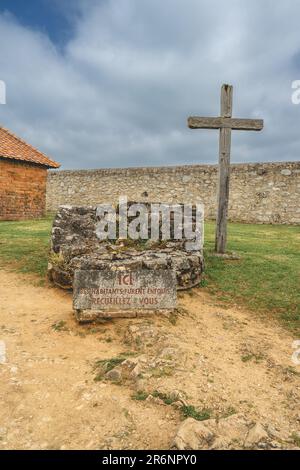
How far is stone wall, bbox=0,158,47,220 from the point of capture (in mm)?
14883

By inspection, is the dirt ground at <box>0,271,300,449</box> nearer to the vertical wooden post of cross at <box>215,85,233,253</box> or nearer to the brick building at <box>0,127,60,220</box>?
the vertical wooden post of cross at <box>215,85,233,253</box>

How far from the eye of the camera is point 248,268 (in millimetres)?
7492

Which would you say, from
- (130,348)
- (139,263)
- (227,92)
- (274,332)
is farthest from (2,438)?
(227,92)

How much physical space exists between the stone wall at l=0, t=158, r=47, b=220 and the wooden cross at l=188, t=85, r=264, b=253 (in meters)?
10.1

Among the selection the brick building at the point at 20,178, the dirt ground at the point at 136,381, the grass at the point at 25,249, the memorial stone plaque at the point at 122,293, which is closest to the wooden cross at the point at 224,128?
the dirt ground at the point at 136,381

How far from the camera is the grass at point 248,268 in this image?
5.95m

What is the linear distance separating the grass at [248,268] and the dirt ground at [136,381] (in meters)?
0.58

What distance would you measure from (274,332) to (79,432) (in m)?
3.36

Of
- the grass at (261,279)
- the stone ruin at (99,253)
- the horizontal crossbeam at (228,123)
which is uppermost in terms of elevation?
the horizontal crossbeam at (228,123)

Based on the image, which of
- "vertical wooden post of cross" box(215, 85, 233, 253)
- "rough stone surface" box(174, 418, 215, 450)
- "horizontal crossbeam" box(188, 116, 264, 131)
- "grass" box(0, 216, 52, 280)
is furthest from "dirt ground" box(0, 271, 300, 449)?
"horizontal crossbeam" box(188, 116, 264, 131)

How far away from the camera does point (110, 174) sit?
19359 mm

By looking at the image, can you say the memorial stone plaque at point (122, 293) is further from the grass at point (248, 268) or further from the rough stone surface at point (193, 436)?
the rough stone surface at point (193, 436)

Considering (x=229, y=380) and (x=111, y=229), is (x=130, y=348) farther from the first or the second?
(x=111, y=229)

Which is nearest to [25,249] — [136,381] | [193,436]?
[136,381]
